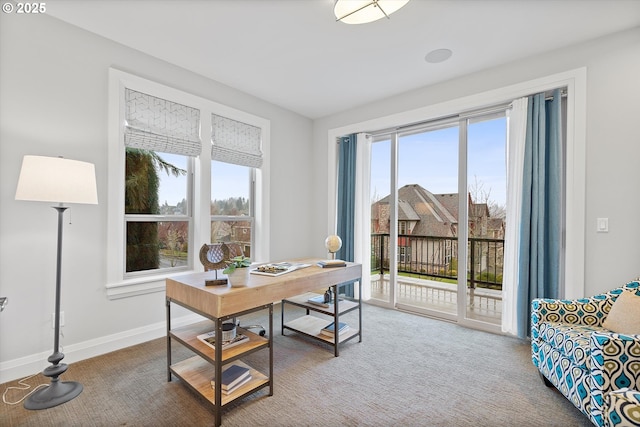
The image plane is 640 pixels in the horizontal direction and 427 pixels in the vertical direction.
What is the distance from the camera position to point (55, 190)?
6.04 feet

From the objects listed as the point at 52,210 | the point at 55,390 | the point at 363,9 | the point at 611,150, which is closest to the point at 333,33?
the point at 363,9

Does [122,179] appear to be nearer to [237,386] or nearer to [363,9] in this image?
[237,386]

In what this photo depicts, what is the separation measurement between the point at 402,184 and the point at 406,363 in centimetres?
226

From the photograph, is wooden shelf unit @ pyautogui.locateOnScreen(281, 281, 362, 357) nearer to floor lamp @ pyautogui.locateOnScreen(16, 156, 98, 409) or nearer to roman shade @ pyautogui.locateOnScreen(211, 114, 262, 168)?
floor lamp @ pyautogui.locateOnScreen(16, 156, 98, 409)

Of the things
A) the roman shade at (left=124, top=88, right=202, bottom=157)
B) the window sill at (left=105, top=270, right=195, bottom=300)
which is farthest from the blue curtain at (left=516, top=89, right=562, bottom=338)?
the window sill at (left=105, top=270, right=195, bottom=300)

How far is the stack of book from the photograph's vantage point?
1761 mm

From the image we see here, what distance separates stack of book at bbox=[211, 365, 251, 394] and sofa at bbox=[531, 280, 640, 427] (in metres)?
1.88

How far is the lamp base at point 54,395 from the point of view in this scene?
182cm

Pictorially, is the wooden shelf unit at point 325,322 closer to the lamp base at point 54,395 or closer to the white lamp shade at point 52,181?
the lamp base at point 54,395

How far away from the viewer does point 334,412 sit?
69.9 inches

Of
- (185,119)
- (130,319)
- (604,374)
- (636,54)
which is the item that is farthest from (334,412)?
(636,54)

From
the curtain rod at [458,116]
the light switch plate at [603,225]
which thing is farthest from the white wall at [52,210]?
the light switch plate at [603,225]

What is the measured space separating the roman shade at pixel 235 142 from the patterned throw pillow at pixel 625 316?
11.7 ft

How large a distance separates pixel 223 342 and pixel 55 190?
145cm
